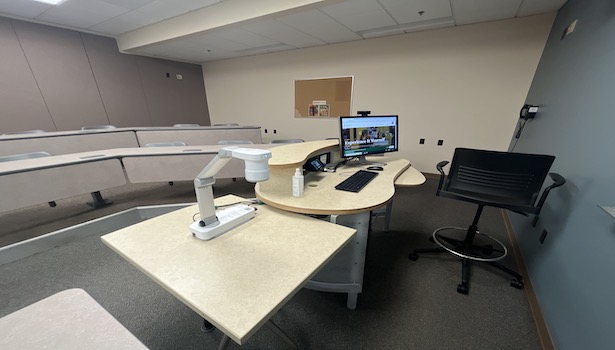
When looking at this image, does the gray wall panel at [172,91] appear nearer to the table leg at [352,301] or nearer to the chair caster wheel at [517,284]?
the table leg at [352,301]

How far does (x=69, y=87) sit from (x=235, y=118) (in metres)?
3.35

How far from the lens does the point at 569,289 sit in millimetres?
1200

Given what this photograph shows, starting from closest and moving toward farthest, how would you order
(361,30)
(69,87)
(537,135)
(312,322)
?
(312,322)
(537,135)
(361,30)
(69,87)

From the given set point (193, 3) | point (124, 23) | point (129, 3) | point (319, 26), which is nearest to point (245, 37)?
point (193, 3)

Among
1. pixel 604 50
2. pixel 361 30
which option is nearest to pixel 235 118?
pixel 361 30

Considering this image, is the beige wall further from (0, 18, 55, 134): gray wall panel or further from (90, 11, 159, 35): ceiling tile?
(0, 18, 55, 134): gray wall panel

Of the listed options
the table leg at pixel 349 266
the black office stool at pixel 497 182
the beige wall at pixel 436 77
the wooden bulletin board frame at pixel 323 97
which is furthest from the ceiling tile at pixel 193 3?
the black office stool at pixel 497 182

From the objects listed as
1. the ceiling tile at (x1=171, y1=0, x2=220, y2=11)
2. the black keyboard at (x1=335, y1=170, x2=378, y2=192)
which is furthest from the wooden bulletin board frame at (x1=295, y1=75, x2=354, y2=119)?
the black keyboard at (x1=335, y1=170, x2=378, y2=192)

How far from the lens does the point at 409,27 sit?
11.1 feet

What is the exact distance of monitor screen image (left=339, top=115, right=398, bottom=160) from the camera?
5.99 feet

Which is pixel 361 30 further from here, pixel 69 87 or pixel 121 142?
pixel 69 87

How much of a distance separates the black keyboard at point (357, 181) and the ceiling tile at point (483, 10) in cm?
255

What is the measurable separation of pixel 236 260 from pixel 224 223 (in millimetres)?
243

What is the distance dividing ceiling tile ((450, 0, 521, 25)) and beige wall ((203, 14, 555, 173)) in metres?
0.23
